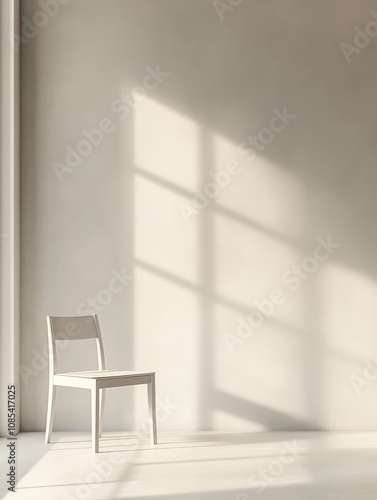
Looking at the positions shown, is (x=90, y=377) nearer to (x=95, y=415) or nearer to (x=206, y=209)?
(x=95, y=415)

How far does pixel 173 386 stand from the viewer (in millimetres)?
4371

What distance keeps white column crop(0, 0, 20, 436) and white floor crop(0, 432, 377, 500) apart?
385 millimetres

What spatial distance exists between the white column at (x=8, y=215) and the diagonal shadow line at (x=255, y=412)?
1.22m

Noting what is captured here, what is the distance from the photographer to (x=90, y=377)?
11.9 feet

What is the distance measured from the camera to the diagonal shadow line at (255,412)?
4.31m

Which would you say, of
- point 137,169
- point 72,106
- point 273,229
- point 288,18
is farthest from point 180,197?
point 288,18

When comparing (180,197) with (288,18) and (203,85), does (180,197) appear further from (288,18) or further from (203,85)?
(288,18)

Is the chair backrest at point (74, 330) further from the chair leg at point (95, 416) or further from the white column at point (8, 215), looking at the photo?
the chair leg at point (95, 416)

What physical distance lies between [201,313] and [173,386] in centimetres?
47

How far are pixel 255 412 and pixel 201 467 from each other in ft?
3.68

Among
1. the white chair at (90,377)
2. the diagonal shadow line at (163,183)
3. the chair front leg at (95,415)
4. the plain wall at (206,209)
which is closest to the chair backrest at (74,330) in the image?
the white chair at (90,377)

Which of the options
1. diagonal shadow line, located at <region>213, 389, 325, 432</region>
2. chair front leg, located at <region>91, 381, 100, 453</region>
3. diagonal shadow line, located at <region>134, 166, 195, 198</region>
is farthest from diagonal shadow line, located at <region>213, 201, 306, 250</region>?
chair front leg, located at <region>91, 381, 100, 453</region>

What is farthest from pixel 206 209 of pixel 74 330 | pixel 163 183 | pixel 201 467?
pixel 201 467

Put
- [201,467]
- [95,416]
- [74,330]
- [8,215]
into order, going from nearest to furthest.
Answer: [201,467], [95,416], [74,330], [8,215]
